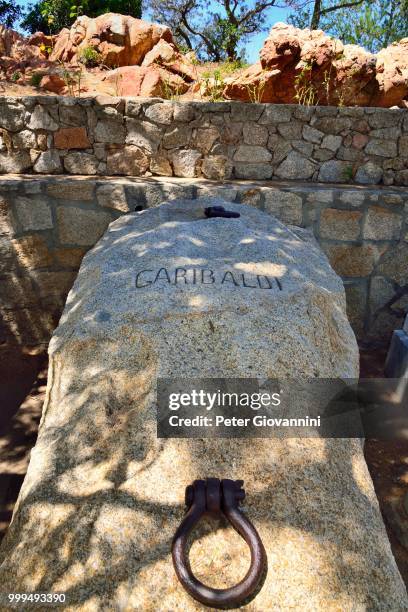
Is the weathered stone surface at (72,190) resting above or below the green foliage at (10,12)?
below

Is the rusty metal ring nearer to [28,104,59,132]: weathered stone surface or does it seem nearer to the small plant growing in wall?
[28,104,59,132]: weathered stone surface

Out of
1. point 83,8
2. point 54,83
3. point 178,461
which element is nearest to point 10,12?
point 83,8

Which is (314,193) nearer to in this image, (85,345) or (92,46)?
(85,345)

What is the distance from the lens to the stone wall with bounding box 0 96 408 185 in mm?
3391

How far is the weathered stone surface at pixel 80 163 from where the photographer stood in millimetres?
3504

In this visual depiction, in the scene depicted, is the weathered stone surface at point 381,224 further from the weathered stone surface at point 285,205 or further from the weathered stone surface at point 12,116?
the weathered stone surface at point 12,116

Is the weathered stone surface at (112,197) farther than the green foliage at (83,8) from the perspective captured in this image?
No

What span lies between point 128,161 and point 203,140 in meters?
0.64

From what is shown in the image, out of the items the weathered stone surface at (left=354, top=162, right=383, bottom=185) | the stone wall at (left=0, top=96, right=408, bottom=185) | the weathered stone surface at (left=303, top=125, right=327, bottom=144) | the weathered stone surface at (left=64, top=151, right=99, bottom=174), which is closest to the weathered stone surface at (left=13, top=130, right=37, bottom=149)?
the stone wall at (left=0, top=96, right=408, bottom=185)

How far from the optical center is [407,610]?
1.02 m

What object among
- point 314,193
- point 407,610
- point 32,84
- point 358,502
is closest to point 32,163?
point 32,84

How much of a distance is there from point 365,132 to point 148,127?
1767mm

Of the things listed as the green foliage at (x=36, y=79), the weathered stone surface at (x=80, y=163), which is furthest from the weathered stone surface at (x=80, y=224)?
the green foliage at (x=36, y=79)

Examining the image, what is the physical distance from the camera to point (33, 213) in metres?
3.29
